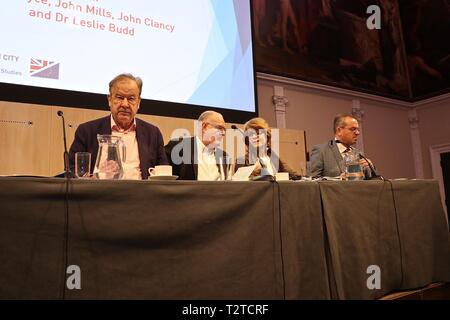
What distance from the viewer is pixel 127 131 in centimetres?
253

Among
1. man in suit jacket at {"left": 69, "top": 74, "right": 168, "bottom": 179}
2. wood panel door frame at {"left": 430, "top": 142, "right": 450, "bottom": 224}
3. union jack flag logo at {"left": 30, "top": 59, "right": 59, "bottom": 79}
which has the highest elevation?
union jack flag logo at {"left": 30, "top": 59, "right": 59, "bottom": 79}

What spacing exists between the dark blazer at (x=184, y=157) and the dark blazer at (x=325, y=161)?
94 cm

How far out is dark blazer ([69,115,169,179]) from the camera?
2.43 m

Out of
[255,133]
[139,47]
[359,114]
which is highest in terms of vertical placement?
[359,114]

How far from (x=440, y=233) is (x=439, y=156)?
6212mm

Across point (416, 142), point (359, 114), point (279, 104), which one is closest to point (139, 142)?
point (279, 104)

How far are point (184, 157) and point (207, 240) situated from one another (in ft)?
3.93

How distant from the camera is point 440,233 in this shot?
2164 mm

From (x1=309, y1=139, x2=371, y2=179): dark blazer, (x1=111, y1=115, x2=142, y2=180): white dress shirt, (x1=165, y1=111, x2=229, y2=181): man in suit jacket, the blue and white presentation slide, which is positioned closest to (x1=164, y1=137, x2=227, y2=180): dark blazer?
(x1=165, y1=111, x2=229, y2=181): man in suit jacket

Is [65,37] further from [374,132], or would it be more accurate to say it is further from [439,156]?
[439,156]

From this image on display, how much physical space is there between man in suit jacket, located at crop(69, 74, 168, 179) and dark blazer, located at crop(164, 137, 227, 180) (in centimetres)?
11

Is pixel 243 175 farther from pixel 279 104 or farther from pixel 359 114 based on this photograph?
pixel 359 114

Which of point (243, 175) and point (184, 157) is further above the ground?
point (184, 157)

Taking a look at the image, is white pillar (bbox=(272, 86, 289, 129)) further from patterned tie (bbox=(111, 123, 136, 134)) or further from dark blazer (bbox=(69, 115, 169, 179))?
patterned tie (bbox=(111, 123, 136, 134))
